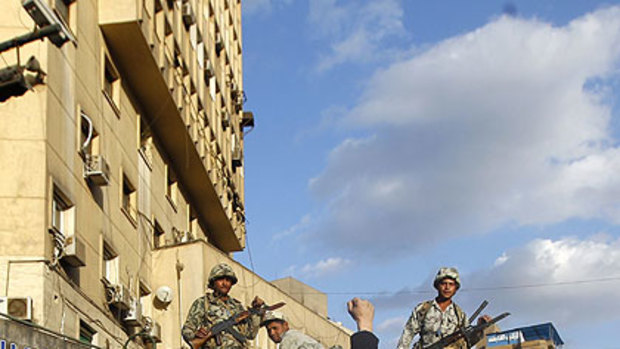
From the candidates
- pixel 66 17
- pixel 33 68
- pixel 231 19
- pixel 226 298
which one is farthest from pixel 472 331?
pixel 231 19

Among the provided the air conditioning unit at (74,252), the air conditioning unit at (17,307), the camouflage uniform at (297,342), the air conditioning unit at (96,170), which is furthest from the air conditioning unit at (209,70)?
the camouflage uniform at (297,342)

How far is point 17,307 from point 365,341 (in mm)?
13024

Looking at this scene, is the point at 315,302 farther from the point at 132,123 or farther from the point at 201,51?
the point at 132,123

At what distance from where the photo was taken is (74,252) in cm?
2427

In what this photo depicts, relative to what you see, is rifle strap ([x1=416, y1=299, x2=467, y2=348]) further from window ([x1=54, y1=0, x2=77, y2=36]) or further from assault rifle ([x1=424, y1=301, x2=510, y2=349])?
window ([x1=54, y1=0, x2=77, y2=36])

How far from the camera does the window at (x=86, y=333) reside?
25.6 meters

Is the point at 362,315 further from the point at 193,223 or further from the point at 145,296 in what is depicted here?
the point at 193,223

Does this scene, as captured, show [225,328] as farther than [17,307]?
No

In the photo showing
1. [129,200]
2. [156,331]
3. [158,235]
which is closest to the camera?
[156,331]

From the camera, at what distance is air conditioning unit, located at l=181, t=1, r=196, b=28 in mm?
40647

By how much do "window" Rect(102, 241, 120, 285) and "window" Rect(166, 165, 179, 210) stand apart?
9.80 metres

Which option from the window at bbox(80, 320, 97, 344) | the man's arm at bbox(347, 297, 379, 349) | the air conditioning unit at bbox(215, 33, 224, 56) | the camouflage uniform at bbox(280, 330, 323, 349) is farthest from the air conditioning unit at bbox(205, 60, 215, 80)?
the man's arm at bbox(347, 297, 379, 349)

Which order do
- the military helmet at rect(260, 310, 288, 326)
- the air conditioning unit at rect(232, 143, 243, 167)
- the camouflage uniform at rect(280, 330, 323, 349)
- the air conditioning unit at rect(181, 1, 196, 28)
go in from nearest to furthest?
1. the camouflage uniform at rect(280, 330, 323, 349)
2. the military helmet at rect(260, 310, 288, 326)
3. the air conditioning unit at rect(181, 1, 196, 28)
4. the air conditioning unit at rect(232, 143, 243, 167)

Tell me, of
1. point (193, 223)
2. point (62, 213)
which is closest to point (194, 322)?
point (62, 213)
